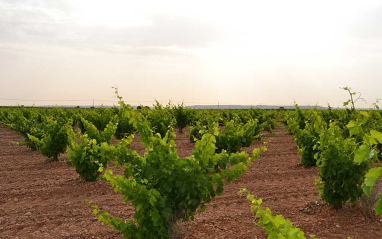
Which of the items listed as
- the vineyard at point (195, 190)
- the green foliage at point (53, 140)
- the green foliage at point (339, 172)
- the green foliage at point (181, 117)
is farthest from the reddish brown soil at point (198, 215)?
the green foliage at point (181, 117)

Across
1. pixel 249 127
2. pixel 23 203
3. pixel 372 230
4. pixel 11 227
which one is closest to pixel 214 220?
pixel 372 230

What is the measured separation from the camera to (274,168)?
10.3 meters

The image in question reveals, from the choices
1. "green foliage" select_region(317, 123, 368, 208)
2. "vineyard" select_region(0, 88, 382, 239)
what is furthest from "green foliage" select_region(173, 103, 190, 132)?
"green foliage" select_region(317, 123, 368, 208)

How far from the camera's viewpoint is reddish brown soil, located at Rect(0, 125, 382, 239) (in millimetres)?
5551

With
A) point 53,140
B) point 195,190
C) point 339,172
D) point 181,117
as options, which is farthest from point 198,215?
point 181,117

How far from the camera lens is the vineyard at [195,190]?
4285 mm

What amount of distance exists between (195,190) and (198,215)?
190cm

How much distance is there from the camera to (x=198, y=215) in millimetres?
6160

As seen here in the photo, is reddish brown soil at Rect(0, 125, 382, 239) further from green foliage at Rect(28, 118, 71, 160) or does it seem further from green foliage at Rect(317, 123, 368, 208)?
green foliage at Rect(28, 118, 71, 160)

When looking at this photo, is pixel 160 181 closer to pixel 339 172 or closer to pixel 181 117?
pixel 339 172

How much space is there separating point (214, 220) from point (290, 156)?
7.36m

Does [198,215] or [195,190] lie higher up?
[195,190]

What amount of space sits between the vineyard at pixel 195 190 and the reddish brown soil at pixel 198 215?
0.02 m

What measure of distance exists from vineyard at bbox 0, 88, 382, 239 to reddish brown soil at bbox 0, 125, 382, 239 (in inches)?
0.7
